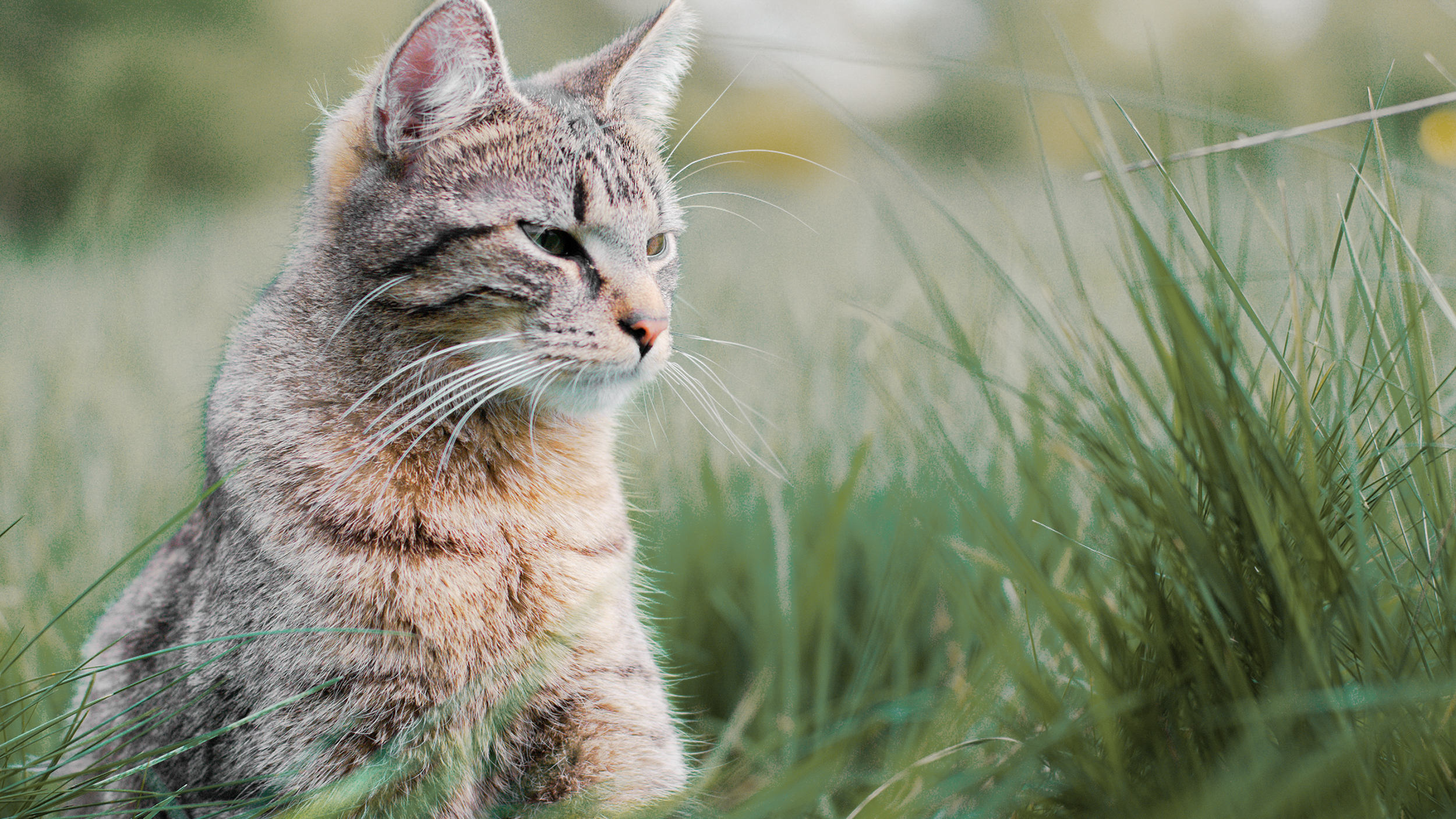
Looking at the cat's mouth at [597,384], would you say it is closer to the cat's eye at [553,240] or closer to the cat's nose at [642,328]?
the cat's nose at [642,328]

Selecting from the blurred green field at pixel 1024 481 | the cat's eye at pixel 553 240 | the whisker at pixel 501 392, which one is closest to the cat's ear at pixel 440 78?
the cat's eye at pixel 553 240

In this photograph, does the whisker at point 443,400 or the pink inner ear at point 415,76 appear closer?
the whisker at point 443,400

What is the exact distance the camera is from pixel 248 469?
1.44 metres

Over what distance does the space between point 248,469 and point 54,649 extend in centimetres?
87

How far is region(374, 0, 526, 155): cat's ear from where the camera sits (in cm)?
147

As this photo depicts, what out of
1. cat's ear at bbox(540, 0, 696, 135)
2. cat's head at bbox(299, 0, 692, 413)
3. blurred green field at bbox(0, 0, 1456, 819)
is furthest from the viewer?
cat's ear at bbox(540, 0, 696, 135)

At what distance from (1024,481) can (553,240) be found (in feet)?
3.55

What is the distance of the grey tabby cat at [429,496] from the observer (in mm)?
1315

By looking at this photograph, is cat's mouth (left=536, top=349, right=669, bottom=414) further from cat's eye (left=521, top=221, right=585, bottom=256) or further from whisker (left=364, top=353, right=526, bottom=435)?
cat's eye (left=521, top=221, right=585, bottom=256)

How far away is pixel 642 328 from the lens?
5.05 ft

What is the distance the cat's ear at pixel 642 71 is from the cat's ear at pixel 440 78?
32 centimetres

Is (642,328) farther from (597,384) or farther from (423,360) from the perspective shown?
(423,360)

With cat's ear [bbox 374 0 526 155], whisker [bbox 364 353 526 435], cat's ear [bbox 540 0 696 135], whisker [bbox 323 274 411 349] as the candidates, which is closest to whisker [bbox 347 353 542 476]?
whisker [bbox 364 353 526 435]

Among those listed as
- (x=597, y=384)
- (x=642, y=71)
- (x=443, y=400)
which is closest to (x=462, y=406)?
(x=443, y=400)
